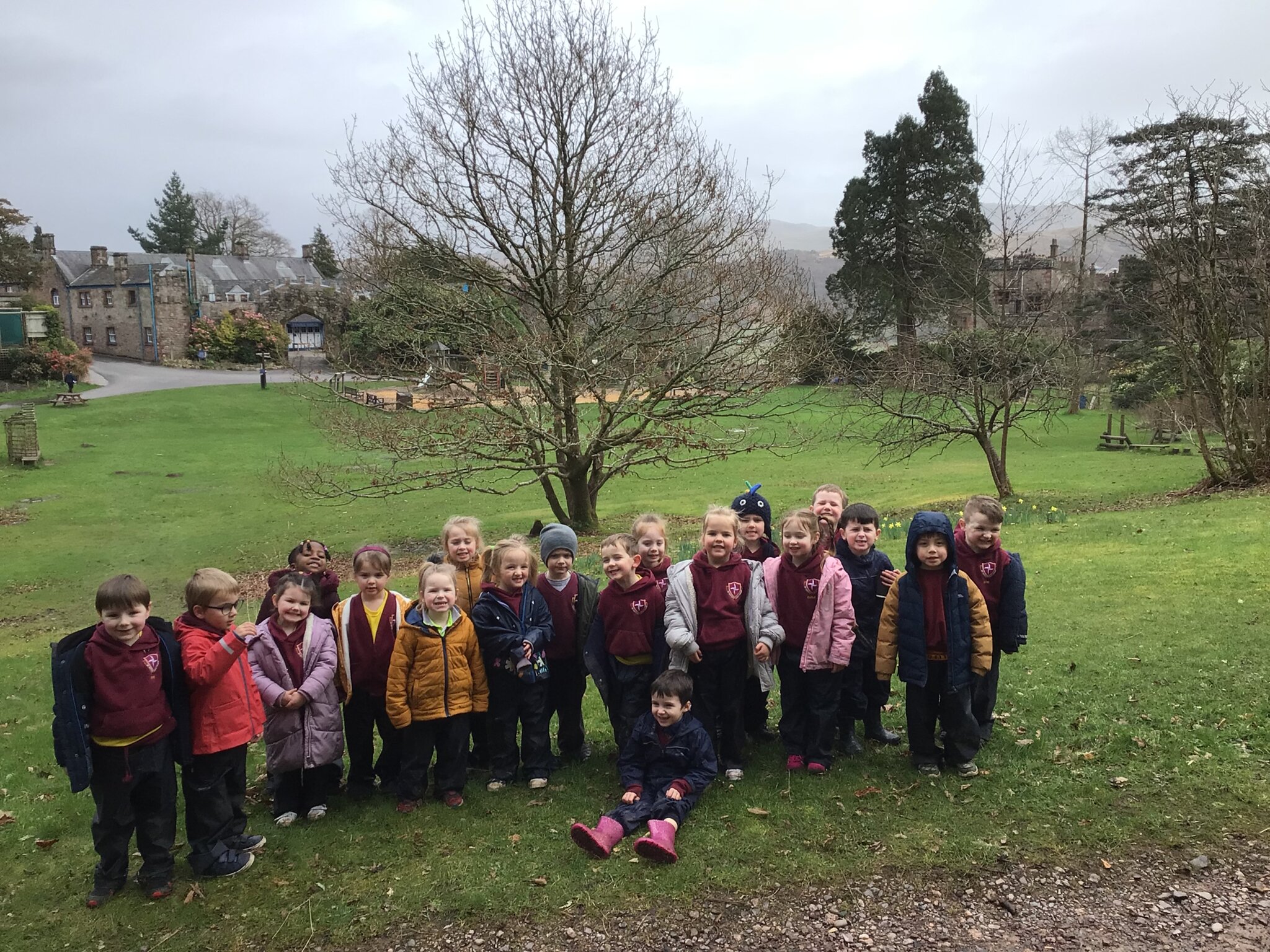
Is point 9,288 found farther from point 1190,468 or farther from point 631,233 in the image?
point 1190,468

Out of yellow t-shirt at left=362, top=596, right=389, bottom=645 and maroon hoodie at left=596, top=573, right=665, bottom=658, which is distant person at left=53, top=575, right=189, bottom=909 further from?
maroon hoodie at left=596, top=573, right=665, bottom=658

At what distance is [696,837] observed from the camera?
180 inches

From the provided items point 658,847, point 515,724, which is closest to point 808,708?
point 658,847

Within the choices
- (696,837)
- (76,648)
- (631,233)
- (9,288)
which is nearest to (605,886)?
(696,837)

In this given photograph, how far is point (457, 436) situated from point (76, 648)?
11534 mm

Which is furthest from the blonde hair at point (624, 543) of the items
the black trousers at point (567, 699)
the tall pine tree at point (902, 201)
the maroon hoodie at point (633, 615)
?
the tall pine tree at point (902, 201)

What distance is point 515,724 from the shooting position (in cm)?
537

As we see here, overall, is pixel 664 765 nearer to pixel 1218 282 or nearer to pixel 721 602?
pixel 721 602

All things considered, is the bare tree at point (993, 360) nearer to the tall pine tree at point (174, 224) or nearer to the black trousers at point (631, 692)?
the black trousers at point (631, 692)

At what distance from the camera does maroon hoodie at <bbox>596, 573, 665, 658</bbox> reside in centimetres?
519

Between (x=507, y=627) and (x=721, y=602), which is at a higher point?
(x=721, y=602)

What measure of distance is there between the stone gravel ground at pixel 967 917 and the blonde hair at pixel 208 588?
1.79m

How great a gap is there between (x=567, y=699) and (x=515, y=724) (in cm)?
43

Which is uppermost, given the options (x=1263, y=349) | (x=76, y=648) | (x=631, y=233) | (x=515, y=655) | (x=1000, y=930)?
(x=631, y=233)
